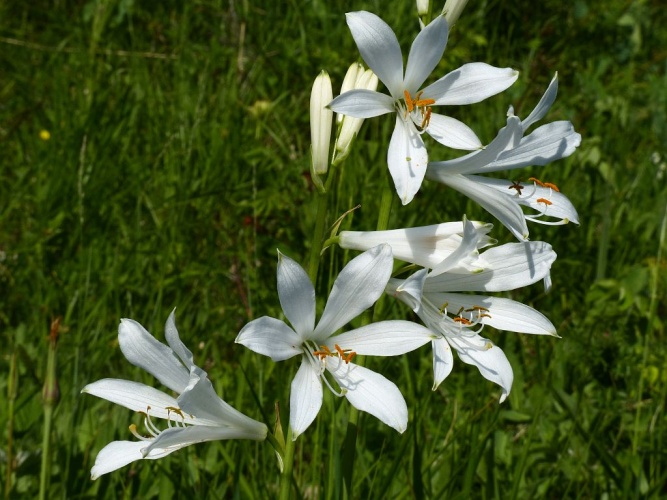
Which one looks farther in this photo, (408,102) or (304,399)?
(408,102)

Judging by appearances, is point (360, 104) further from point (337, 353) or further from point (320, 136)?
point (337, 353)

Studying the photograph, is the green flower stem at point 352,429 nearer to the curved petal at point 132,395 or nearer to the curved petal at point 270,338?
the curved petal at point 270,338

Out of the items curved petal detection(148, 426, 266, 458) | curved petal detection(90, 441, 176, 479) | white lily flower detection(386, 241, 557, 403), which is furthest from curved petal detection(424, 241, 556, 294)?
curved petal detection(90, 441, 176, 479)

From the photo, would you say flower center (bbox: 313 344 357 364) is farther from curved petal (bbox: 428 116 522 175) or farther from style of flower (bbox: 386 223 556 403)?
curved petal (bbox: 428 116 522 175)

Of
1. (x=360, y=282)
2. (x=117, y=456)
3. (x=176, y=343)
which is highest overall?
(x=360, y=282)

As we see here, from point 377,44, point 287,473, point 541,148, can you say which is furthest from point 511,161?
point 287,473

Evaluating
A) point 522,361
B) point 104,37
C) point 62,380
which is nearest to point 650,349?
point 522,361
